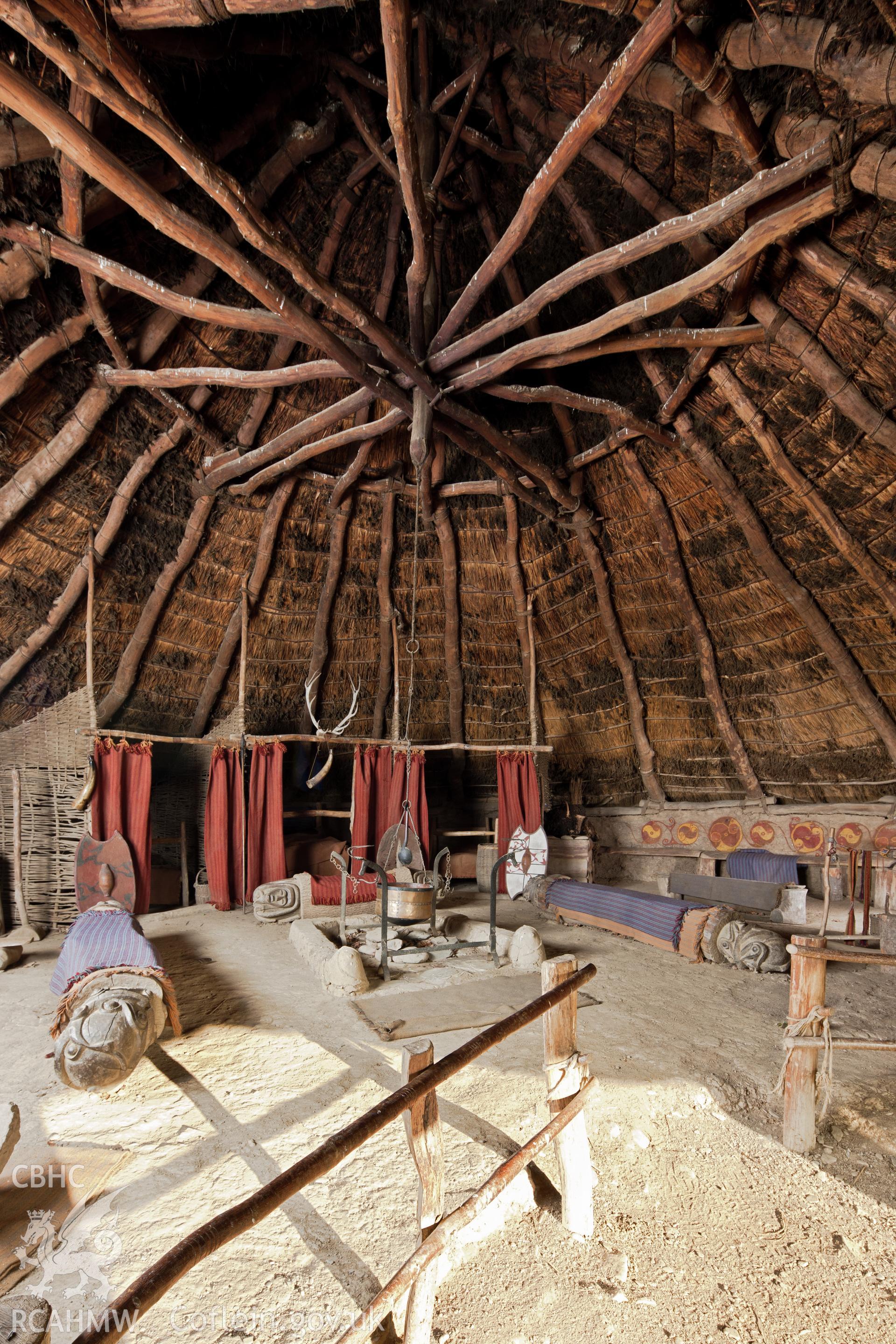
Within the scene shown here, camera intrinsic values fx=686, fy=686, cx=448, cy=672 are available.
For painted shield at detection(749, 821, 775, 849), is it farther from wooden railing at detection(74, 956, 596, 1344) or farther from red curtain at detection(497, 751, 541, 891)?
wooden railing at detection(74, 956, 596, 1344)

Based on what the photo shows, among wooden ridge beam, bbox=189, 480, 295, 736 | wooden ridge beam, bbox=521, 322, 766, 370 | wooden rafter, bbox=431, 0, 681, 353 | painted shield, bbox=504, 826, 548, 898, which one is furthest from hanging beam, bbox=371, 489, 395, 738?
wooden rafter, bbox=431, 0, 681, 353

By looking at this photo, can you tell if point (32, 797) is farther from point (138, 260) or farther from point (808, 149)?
point (808, 149)

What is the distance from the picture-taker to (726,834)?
745cm

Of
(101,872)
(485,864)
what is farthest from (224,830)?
(485,864)

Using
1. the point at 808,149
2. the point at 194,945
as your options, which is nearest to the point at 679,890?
the point at 194,945

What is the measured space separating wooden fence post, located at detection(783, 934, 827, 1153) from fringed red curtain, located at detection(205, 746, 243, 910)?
5.72 metres

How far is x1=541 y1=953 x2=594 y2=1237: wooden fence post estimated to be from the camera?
2.37 meters

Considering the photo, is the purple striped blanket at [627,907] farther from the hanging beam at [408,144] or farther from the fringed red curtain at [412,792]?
the hanging beam at [408,144]

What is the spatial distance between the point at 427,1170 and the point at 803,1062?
5.87 ft

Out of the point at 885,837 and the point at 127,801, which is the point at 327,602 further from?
the point at 885,837

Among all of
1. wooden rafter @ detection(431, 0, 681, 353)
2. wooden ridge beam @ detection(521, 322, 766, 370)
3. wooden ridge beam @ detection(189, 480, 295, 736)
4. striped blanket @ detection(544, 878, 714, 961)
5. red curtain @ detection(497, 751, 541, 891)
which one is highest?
wooden rafter @ detection(431, 0, 681, 353)

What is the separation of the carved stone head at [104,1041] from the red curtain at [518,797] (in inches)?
197

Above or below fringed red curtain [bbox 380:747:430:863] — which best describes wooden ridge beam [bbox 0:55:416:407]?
above

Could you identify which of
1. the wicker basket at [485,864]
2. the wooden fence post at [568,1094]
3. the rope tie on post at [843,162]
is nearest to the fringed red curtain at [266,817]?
the wicker basket at [485,864]
